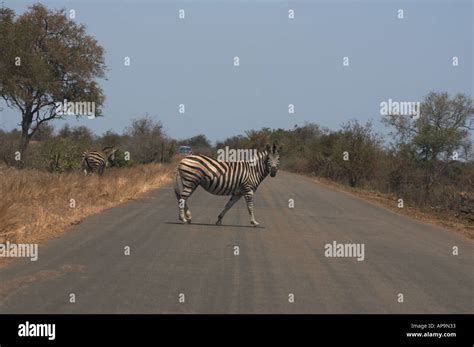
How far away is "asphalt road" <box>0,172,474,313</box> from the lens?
7961 millimetres

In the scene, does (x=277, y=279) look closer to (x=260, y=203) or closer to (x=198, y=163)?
(x=198, y=163)

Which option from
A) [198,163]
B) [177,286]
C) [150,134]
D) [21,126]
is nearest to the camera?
[177,286]

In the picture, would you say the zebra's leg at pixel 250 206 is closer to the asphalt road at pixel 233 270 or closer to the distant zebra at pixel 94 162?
the asphalt road at pixel 233 270

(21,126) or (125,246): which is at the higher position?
(21,126)

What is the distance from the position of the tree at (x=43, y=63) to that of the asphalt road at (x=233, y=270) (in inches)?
744

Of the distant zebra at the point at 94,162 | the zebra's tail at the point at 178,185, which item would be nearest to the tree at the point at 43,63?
the distant zebra at the point at 94,162

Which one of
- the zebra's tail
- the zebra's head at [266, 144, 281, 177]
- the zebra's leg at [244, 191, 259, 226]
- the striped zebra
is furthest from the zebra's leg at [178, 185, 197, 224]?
the zebra's head at [266, 144, 281, 177]

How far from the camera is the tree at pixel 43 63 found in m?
33.5

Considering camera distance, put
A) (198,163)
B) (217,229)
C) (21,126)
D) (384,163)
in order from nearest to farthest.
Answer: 1. (217,229)
2. (198,163)
3. (21,126)
4. (384,163)

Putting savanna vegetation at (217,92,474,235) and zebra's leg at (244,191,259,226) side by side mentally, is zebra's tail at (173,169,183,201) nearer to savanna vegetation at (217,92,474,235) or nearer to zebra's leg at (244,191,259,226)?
zebra's leg at (244,191,259,226)

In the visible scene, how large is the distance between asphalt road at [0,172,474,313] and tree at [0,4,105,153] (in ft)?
62.0

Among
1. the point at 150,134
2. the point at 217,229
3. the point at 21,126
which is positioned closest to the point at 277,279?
the point at 217,229

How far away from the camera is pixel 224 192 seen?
16672 mm
